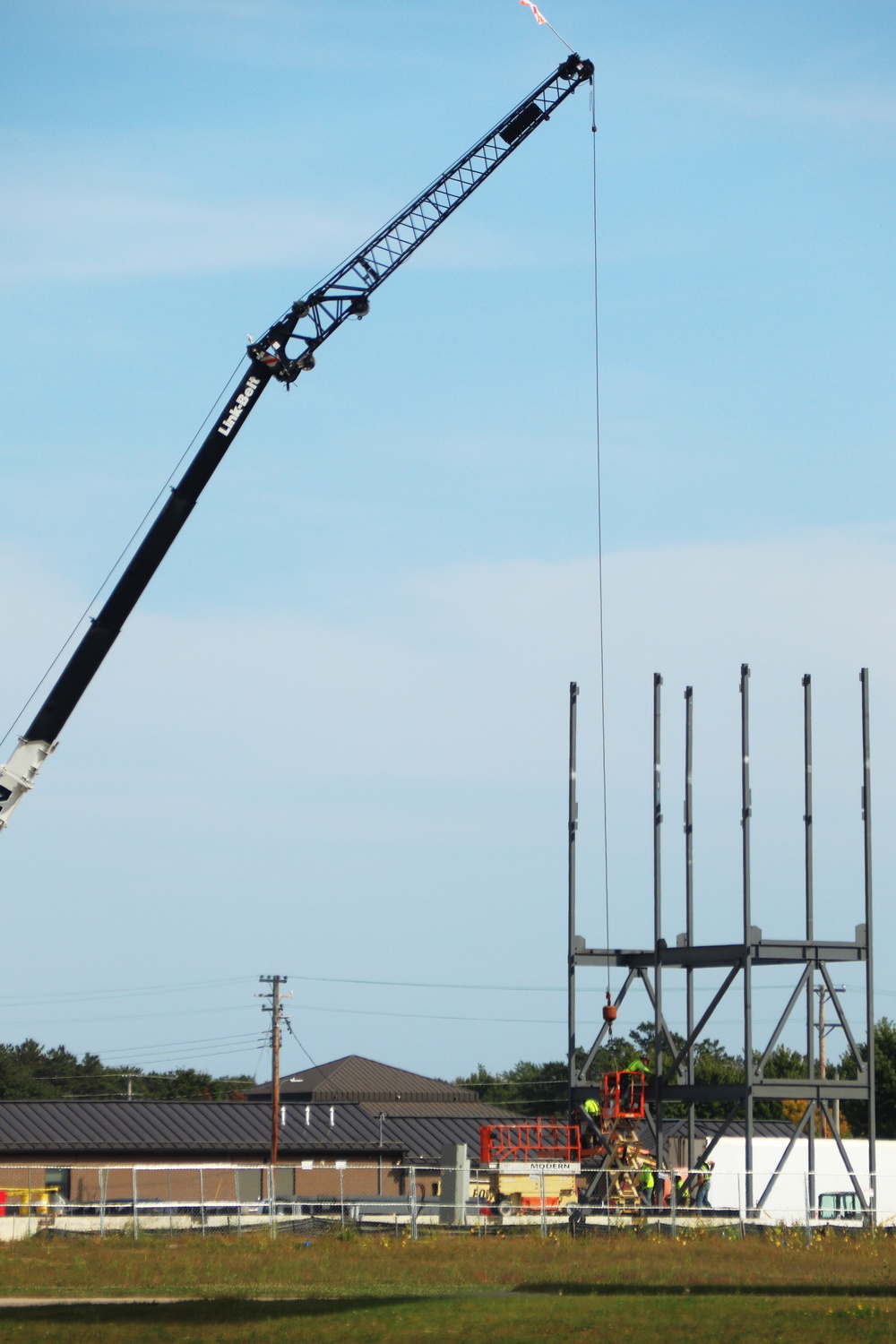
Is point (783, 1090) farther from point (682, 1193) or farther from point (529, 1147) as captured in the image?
point (529, 1147)

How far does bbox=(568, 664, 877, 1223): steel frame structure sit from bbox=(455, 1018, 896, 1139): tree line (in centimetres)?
140

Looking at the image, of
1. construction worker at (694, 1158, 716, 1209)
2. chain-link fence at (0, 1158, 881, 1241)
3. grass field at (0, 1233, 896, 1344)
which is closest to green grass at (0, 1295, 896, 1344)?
grass field at (0, 1233, 896, 1344)

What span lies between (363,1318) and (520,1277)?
5904 millimetres

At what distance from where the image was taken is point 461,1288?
2561cm

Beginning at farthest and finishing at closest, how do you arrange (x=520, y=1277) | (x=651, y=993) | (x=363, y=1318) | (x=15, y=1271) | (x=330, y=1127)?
(x=330, y=1127)
(x=651, y=993)
(x=15, y=1271)
(x=520, y=1277)
(x=363, y=1318)

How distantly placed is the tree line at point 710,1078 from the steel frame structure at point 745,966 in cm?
140

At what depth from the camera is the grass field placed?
20453 mm

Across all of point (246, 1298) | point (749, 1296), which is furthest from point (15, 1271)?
point (749, 1296)

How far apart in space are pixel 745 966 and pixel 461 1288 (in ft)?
43.6

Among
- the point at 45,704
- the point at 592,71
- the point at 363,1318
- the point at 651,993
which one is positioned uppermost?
Answer: the point at 592,71

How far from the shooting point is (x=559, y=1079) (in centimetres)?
14562

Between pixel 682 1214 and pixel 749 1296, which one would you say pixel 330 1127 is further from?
pixel 749 1296

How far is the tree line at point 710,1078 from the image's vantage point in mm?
80625

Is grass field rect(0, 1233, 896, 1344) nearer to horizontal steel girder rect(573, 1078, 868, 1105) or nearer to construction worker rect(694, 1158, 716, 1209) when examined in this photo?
construction worker rect(694, 1158, 716, 1209)
